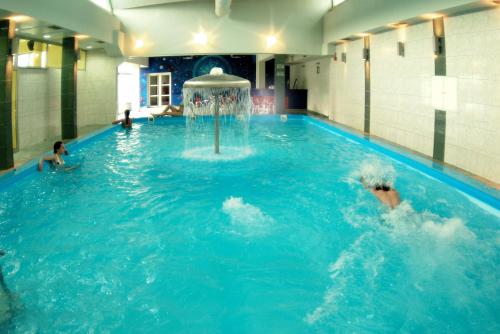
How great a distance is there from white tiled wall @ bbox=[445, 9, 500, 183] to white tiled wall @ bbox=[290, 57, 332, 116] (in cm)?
799

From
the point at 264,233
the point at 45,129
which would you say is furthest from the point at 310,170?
the point at 45,129

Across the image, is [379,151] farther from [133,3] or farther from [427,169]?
[133,3]

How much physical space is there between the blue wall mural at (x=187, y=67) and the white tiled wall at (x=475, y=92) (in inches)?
580

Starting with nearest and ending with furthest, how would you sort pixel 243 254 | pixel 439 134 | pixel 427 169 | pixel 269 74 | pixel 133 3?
pixel 243 254
pixel 427 169
pixel 439 134
pixel 133 3
pixel 269 74

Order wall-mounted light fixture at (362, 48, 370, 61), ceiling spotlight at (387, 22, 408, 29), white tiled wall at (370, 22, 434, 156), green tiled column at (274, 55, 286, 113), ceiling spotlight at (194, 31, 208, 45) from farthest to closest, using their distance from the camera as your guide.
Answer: green tiled column at (274, 55, 286, 113) → ceiling spotlight at (194, 31, 208, 45) → wall-mounted light fixture at (362, 48, 370, 61) → ceiling spotlight at (387, 22, 408, 29) → white tiled wall at (370, 22, 434, 156)

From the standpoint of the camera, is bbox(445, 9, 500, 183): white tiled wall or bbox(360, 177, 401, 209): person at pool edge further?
bbox(445, 9, 500, 183): white tiled wall

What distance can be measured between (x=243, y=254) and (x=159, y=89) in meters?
18.1

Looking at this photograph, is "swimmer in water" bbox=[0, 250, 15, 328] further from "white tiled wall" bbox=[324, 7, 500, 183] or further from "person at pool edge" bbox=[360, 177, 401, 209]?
"white tiled wall" bbox=[324, 7, 500, 183]

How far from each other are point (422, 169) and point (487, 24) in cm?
236

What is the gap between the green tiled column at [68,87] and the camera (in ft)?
32.5

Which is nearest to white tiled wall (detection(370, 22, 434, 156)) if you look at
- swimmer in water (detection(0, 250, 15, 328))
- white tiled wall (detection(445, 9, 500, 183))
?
white tiled wall (detection(445, 9, 500, 183))

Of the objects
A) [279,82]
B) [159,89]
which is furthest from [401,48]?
[159,89]

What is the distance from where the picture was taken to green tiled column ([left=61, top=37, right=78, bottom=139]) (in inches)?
390

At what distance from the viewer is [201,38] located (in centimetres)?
1382
